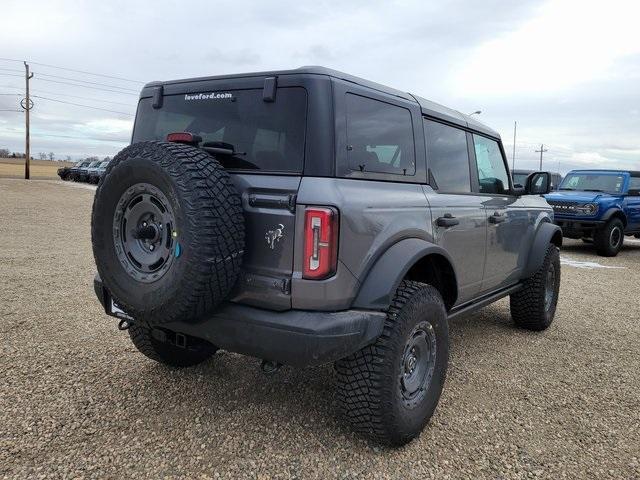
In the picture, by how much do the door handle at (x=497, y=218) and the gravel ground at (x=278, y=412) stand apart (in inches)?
46.1

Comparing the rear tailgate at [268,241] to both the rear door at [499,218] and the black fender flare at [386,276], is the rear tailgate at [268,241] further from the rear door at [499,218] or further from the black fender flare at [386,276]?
the rear door at [499,218]

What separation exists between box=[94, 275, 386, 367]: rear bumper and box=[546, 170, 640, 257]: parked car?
9904 mm

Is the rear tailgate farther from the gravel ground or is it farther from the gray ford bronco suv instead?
the gravel ground

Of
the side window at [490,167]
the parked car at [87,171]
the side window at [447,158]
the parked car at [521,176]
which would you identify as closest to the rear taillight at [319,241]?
the side window at [447,158]

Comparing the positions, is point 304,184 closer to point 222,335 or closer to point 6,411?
point 222,335

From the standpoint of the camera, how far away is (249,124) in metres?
2.71

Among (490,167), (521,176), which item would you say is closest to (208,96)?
(490,167)

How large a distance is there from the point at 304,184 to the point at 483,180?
2.20m

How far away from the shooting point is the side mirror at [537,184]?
4605 mm

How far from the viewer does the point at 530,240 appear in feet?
15.6

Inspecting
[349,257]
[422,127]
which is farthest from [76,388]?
[422,127]

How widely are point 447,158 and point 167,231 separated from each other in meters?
2.09

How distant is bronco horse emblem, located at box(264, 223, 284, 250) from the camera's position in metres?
2.42

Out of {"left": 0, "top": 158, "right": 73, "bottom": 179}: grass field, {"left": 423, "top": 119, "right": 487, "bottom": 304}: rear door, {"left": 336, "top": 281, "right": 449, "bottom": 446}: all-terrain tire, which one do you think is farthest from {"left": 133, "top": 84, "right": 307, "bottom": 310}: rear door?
{"left": 0, "top": 158, "right": 73, "bottom": 179}: grass field
